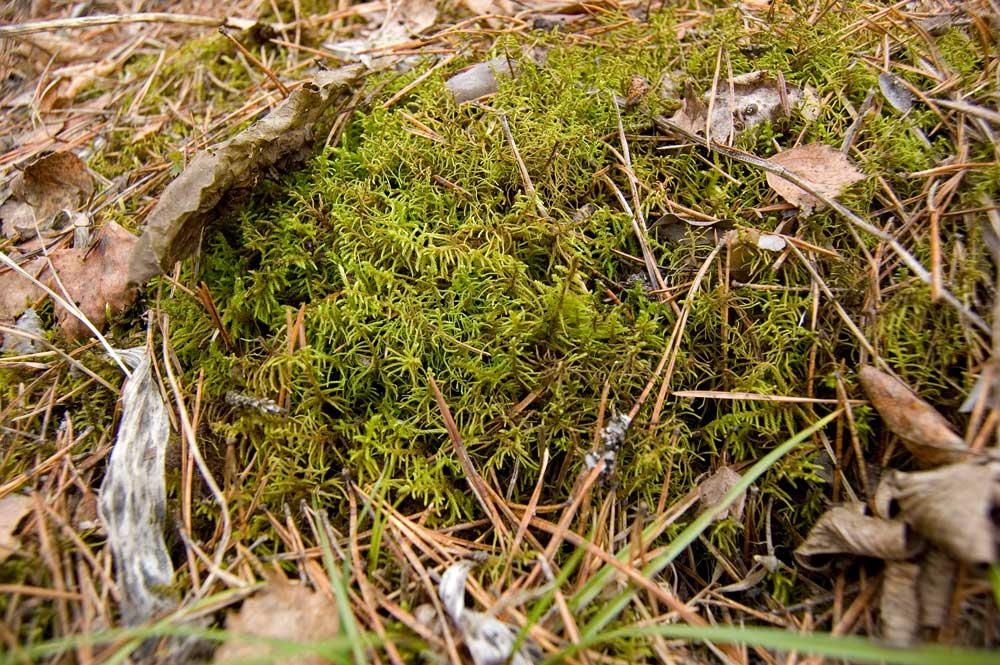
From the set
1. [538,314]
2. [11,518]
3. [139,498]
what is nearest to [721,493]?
[538,314]

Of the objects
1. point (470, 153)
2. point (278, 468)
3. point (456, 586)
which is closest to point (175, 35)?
point (470, 153)

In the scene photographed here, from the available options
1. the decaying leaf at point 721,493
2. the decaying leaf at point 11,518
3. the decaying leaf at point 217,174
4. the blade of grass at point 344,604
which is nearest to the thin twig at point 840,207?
the decaying leaf at point 721,493

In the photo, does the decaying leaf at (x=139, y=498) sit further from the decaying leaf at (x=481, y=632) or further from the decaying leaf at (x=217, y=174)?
the decaying leaf at (x=481, y=632)

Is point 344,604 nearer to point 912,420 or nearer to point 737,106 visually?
point 912,420

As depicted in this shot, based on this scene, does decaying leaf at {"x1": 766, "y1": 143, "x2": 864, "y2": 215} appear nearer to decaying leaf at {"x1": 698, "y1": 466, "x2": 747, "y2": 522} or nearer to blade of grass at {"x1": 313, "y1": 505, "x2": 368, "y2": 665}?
decaying leaf at {"x1": 698, "y1": 466, "x2": 747, "y2": 522}

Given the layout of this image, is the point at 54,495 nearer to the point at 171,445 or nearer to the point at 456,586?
the point at 171,445

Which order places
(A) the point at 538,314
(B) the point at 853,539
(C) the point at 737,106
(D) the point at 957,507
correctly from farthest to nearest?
(C) the point at 737,106
(A) the point at 538,314
(B) the point at 853,539
(D) the point at 957,507
